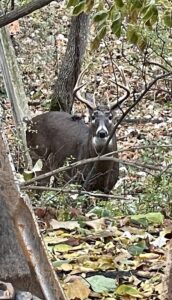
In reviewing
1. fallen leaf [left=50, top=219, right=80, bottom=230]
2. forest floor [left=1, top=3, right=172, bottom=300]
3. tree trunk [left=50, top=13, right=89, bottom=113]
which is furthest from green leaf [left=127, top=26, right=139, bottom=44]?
tree trunk [left=50, top=13, right=89, bottom=113]

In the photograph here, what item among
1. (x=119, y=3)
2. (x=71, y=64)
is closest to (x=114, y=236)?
(x=119, y=3)

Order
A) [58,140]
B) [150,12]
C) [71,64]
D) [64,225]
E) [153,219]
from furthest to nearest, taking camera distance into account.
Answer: [71,64]
[58,140]
[153,219]
[64,225]
[150,12]

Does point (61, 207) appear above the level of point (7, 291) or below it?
below

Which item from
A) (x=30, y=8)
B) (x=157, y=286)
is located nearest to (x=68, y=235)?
(x=157, y=286)

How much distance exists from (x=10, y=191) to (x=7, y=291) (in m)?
0.45

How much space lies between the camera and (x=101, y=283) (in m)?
4.09

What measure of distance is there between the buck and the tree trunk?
145 centimetres

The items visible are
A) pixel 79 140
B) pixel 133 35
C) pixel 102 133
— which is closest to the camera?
pixel 133 35

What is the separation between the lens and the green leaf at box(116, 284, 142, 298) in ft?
13.0

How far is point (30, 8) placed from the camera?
2867 mm

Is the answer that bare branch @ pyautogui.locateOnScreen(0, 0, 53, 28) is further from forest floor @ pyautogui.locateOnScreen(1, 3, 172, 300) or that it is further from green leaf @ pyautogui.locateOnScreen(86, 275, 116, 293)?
green leaf @ pyautogui.locateOnScreen(86, 275, 116, 293)

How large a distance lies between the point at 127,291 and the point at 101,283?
0.18 meters

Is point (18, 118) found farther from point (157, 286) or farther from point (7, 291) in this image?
point (7, 291)

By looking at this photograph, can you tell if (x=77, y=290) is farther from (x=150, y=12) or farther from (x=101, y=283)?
(x=150, y=12)
